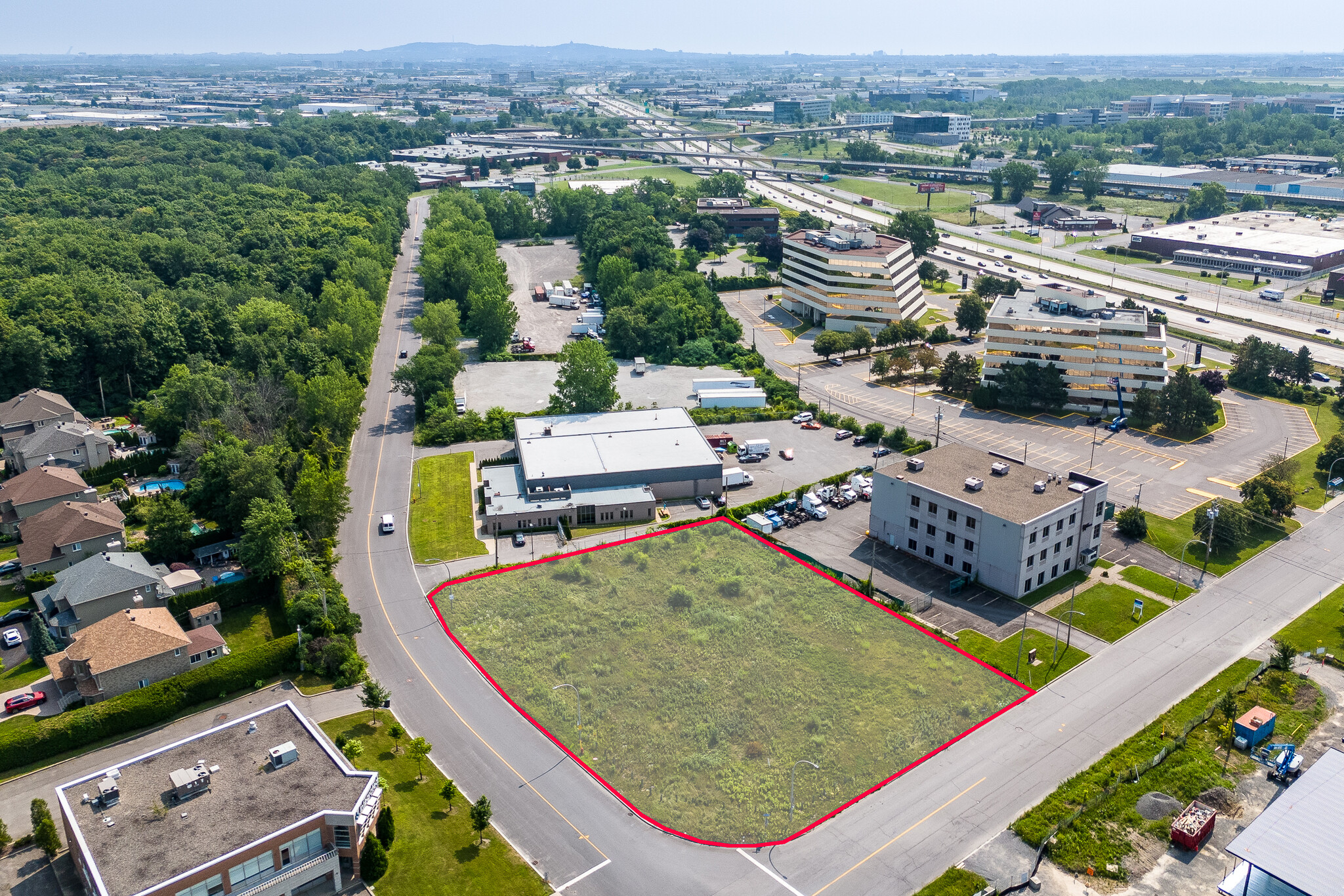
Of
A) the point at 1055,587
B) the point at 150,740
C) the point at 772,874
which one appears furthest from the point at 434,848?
the point at 1055,587

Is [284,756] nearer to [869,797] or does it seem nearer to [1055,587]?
[869,797]

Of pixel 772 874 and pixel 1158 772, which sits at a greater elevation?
pixel 1158 772

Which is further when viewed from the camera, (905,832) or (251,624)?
(251,624)

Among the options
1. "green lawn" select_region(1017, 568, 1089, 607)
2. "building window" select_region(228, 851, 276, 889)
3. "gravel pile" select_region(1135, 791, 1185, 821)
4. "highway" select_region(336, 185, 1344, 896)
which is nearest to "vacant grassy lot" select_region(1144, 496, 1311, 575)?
"highway" select_region(336, 185, 1344, 896)

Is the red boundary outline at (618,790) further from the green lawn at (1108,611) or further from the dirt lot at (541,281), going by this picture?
the dirt lot at (541,281)

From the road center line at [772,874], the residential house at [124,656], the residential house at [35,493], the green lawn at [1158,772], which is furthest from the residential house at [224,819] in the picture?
the residential house at [35,493]

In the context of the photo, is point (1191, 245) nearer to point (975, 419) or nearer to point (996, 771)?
point (975, 419)

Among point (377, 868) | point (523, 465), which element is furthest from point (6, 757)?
point (523, 465)
